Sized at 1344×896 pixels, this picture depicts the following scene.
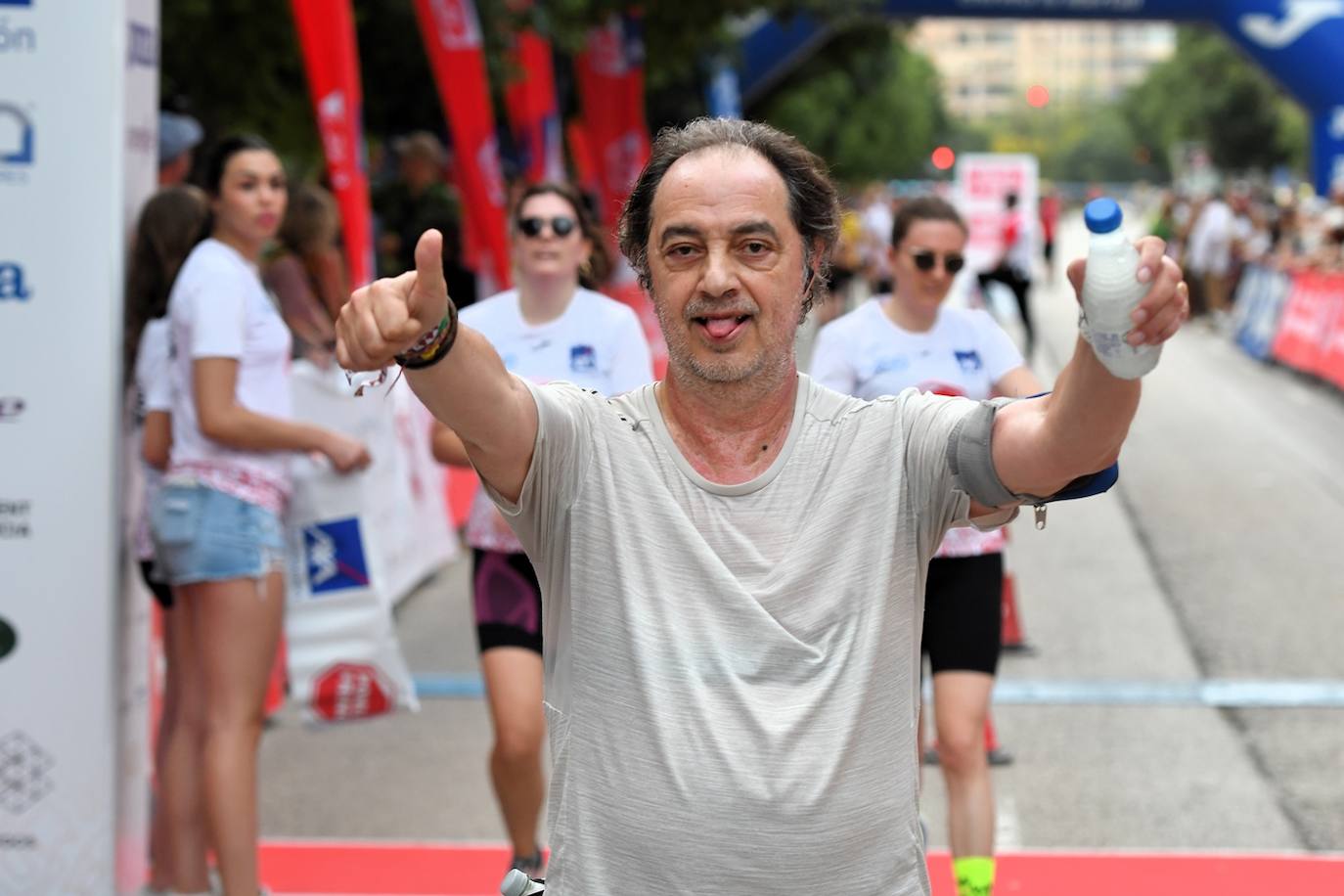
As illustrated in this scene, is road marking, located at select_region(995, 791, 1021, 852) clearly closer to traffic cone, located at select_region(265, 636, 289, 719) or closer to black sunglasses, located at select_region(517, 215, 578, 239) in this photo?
black sunglasses, located at select_region(517, 215, 578, 239)

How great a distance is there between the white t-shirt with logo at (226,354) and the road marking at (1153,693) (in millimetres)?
2963

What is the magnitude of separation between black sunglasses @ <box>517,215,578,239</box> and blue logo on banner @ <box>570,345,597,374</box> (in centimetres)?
34

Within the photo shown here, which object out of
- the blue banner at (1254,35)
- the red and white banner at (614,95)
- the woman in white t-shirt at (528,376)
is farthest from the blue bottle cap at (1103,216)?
the blue banner at (1254,35)

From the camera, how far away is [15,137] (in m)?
4.40

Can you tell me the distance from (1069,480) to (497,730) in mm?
2830

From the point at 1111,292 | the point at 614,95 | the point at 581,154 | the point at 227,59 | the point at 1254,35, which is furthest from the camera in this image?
the point at 1254,35

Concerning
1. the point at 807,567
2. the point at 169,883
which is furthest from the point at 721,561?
the point at 169,883

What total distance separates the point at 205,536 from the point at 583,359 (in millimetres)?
1121

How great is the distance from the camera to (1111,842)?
5480 millimetres

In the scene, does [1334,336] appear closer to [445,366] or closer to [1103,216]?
[1103,216]

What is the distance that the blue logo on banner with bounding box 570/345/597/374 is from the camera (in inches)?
192

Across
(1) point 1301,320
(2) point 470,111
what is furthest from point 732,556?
(1) point 1301,320

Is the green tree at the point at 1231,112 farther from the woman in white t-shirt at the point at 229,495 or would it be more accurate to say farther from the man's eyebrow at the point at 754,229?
the man's eyebrow at the point at 754,229

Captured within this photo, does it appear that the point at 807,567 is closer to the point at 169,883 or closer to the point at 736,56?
the point at 169,883
